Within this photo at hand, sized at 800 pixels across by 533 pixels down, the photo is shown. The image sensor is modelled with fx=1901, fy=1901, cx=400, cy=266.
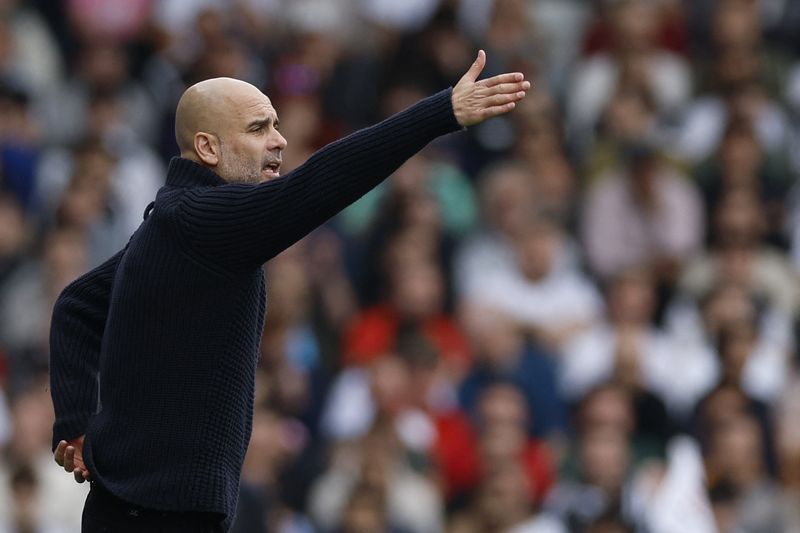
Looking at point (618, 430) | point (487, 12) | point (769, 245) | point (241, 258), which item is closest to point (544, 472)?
point (618, 430)

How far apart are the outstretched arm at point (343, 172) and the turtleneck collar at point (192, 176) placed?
193 mm

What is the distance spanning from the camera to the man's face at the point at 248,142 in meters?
4.76

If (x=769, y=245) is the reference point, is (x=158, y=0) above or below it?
above

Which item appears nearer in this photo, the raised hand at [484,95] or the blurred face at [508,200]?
the raised hand at [484,95]

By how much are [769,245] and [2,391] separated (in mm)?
4358

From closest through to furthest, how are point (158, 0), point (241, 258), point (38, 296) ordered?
point (241, 258) < point (38, 296) < point (158, 0)

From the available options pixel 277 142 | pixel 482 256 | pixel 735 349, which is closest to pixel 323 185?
pixel 277 142

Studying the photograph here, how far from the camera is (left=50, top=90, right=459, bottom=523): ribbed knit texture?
4496mm

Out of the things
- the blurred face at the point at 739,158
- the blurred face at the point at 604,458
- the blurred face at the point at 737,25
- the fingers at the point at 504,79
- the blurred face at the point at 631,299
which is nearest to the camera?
the fingers at the point at 504,79

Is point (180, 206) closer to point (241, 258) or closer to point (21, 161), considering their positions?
point (241, 258)

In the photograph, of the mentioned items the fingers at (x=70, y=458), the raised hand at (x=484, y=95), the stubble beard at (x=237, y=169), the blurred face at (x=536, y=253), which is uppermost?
the blurred face at (x=536, y=253)

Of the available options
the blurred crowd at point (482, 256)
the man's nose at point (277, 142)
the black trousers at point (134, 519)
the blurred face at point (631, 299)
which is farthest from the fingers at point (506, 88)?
the blurred face at point (631, 299)

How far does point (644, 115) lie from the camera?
37.3ft

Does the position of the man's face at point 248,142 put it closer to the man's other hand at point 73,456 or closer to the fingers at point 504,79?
the fingers at point 504,79
